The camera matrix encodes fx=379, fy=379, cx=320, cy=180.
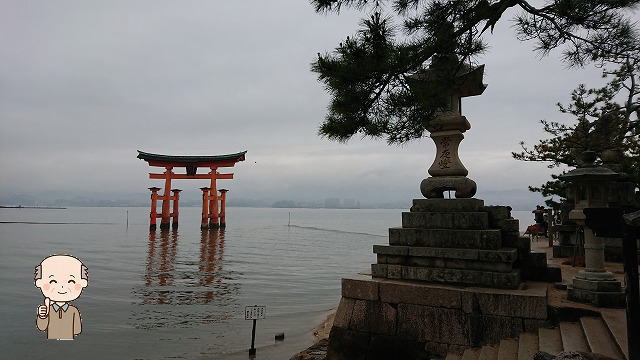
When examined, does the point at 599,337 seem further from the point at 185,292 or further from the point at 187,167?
the point at 187,167

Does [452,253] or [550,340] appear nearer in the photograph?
[550,340]

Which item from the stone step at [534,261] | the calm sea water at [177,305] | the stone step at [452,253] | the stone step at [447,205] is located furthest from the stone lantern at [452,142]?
the calm sea water at [177,305]

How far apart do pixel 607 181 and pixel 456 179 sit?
2.11 meters

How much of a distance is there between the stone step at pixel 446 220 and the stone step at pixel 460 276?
0.69 m

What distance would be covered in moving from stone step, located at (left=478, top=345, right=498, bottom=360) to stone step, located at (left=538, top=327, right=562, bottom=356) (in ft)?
1.80

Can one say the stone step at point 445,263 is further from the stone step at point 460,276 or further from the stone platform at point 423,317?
the stone platform at point 423,317

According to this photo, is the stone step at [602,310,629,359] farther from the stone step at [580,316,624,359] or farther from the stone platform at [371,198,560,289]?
the stone platform at [371,198,560,289]

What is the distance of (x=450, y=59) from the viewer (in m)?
5.25

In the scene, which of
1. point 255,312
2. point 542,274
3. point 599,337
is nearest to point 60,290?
point 255,312

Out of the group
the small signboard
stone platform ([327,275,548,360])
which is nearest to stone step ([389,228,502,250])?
stone platform ([327,275,548,360])

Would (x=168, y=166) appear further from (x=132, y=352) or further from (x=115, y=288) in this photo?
(x=132, y=352)

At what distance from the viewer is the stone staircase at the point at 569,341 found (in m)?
4.08

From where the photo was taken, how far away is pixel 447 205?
237 inches

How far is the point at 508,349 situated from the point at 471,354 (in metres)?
0.48
